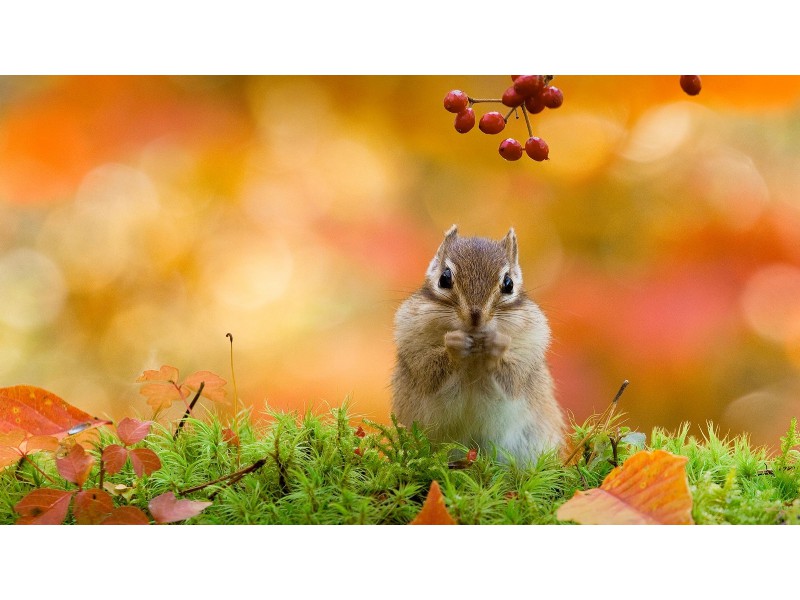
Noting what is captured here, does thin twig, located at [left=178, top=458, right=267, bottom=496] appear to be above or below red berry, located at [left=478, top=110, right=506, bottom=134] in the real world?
below

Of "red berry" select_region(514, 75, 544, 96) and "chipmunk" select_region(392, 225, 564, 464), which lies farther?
"chipmunk" select_region(392, 225, 564, 464)

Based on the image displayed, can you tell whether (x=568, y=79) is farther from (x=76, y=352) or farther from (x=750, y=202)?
(x=76, y=352)

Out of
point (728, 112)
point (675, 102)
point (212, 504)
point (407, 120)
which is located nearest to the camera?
point (212, 504)

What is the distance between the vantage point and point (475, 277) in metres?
1.97

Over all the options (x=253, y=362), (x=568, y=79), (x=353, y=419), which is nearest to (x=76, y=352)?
(x=253, y=362)

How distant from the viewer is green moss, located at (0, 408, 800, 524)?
164 centimetres

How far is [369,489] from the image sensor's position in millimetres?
1708

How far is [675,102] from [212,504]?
5.53ft

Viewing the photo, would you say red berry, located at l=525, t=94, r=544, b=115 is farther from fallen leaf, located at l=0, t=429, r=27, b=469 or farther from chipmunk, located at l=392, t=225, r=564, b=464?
fallen leaf, located at l=0, t=429, r=27, b=469

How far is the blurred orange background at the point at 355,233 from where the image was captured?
2.38 meters

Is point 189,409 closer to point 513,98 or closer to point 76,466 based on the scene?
point 76,466

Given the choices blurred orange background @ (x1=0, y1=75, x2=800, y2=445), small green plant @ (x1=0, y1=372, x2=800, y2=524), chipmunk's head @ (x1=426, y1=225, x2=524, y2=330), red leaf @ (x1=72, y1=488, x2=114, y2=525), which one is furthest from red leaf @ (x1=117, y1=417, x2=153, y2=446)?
chipmunk's head @ (x1=426, y1=225, x2=524, y2=330)

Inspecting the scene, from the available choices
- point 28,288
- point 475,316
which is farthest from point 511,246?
point 28,288

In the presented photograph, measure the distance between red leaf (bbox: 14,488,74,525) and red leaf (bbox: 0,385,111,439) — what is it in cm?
15
